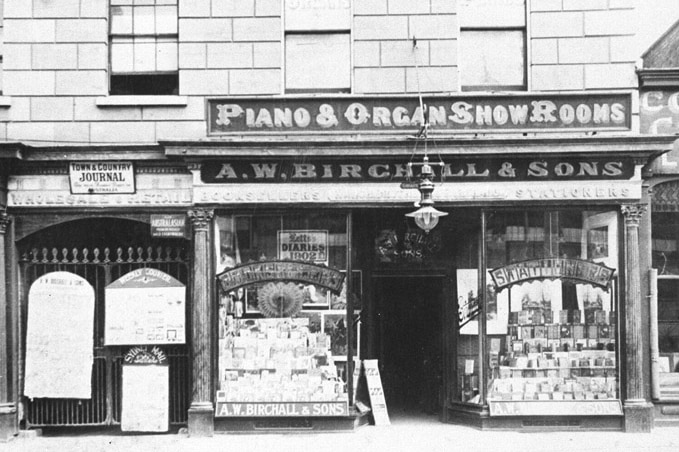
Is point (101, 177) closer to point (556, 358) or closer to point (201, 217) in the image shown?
point (201, 217)

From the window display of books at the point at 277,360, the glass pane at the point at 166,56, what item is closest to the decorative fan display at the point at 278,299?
the window display of books at the point at 277,360

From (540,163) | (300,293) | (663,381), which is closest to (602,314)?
(663,381)

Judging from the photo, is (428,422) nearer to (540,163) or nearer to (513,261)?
(513,261)

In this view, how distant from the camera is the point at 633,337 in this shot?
35.3ft

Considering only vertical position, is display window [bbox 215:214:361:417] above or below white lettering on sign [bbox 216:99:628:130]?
below

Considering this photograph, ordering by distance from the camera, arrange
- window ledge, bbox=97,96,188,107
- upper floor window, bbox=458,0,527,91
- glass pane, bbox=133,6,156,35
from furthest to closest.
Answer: glass pane, bbox=133,6,156,35
upper floor window, bbox=458,0,527,91
window ledge, bbox=97,96,188,107

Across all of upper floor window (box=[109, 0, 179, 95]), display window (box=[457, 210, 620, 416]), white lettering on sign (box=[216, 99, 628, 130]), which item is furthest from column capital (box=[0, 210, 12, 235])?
display window (box=[457, 210, 620, 416])

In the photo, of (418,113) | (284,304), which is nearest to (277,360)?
(284,304)

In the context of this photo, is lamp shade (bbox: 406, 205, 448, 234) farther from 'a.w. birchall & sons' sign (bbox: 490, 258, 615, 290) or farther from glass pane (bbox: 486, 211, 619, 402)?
'a.w. birchall & sons' sign (bbox: 490, 258, 615, 290)

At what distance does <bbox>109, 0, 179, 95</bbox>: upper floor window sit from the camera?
37.4 ft

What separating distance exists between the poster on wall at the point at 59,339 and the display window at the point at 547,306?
5.88m

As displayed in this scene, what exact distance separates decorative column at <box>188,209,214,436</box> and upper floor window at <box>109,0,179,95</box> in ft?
7.26

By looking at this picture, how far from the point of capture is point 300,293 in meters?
11.2

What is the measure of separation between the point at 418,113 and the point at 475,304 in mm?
3039
